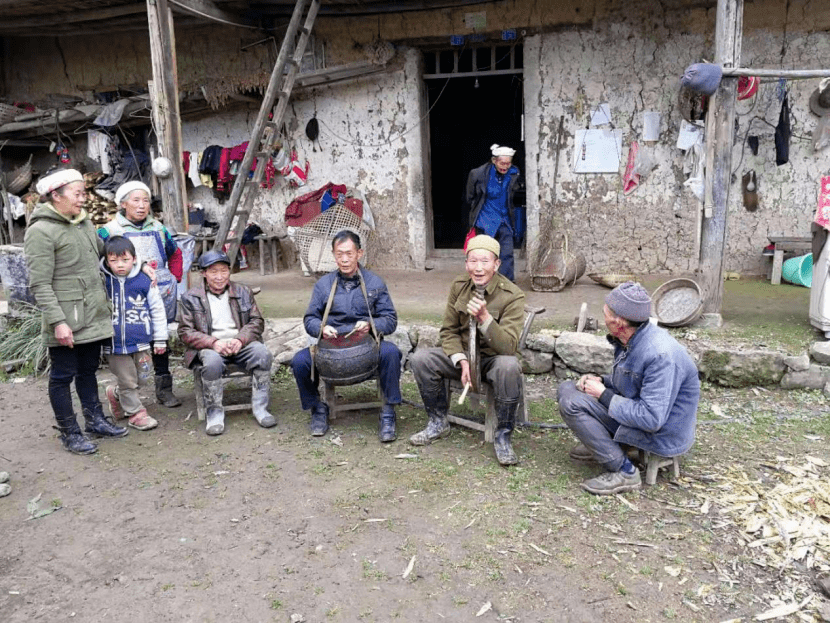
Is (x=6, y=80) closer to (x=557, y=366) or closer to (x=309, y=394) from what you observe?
(x=309, y=394)

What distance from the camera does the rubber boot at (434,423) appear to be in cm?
436

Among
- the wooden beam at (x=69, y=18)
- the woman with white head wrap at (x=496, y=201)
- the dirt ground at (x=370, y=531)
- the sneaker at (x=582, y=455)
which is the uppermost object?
the wooden beam at (x=69, y=18)

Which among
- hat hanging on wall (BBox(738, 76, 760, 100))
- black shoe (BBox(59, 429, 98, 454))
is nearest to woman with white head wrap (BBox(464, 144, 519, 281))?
hat hanging on wall (BBox(738, 76, 760, 100))

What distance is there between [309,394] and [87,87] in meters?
7.71

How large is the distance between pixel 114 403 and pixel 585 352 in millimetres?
3582

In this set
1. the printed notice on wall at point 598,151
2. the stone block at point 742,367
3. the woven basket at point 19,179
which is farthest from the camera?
the woven basket at point 19,179

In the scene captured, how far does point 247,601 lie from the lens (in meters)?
2.84

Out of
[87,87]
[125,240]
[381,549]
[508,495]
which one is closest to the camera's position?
[381,549]

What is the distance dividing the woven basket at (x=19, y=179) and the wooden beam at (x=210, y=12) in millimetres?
4414

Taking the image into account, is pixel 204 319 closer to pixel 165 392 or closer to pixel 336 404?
pixel 165 392

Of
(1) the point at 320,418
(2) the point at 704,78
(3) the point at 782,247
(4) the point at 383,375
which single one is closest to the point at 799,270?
(3) the point at 782,247

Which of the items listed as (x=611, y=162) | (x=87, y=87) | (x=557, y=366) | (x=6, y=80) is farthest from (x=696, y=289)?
(x=6, y=80)

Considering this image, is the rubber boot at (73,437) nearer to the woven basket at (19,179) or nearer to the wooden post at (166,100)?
the wooden post at (166,100)

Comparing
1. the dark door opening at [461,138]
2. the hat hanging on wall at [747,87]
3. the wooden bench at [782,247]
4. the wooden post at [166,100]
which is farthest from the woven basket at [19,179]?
the wooden bench at [782,247]
